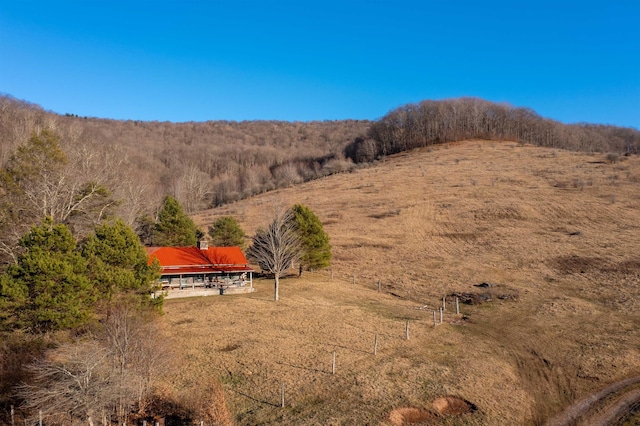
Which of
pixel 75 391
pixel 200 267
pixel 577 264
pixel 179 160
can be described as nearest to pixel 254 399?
pixel 75 391

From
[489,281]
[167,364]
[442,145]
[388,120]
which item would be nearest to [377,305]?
[489,281]

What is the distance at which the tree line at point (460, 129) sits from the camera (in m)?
132

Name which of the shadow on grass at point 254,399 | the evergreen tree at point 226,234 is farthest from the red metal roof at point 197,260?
the shadow on grass at point 254,399

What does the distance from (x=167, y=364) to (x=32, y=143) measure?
2071cm

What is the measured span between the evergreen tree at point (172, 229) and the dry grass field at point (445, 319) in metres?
10.7

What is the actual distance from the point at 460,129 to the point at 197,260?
117206 mm

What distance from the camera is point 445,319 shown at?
28328mm

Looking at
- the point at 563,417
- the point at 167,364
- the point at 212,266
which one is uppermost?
the point at 212,266

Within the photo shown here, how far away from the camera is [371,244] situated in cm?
5147

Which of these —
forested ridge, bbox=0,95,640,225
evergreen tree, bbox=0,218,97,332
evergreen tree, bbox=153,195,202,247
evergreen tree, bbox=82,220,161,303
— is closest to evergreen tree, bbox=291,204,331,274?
evergreen tree, bbox=153,195,202,247

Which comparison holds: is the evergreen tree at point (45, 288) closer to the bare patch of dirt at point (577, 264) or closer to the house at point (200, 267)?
the house at point (200, 267)

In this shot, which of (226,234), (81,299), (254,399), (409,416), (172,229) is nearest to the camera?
(409,416)

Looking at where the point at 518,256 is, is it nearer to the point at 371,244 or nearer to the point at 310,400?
the point at 371,244

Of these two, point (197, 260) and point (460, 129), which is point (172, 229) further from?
point (460, 129)
